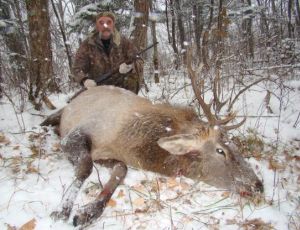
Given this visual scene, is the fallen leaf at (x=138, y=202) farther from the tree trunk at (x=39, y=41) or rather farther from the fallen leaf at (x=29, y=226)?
the tree trunk at (x=39, y=41)

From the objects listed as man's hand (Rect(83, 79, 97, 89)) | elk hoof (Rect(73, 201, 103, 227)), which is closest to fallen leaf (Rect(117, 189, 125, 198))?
elk hoof (Rect(73, 201, 103, 227))

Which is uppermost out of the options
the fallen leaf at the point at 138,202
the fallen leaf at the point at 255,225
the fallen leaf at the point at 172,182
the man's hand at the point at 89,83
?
the man's hand at the point at 89,83

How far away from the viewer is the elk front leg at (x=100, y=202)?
9.38 ft

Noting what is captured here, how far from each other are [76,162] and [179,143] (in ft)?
3.64

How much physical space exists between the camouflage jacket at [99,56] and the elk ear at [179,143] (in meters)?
2.45

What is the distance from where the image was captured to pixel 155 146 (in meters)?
3.74

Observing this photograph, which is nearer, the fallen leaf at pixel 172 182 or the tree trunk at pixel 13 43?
the fallen leaf at pixel 172 182

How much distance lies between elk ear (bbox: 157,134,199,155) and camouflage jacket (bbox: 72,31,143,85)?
245 cm

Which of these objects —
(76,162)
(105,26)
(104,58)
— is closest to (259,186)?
(76,162)

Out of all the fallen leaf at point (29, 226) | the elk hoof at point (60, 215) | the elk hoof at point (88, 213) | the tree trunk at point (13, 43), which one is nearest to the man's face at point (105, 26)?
the tree trunk at point (13, 43)

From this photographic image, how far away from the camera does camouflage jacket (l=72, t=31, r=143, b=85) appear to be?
5.72 metres

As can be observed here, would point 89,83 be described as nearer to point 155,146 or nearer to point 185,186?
point 155,146

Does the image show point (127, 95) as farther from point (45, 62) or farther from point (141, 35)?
point (141, 35)

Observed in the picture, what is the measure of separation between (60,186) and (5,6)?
7.24m
